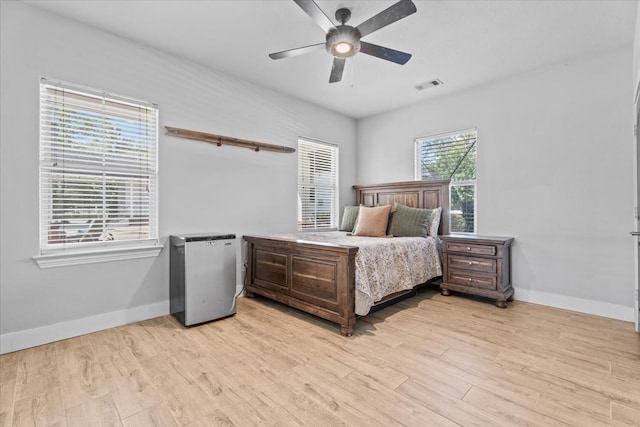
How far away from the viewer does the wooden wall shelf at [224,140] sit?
318 cm

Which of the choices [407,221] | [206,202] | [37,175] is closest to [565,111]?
[407,221]

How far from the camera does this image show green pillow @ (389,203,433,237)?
3883 mm

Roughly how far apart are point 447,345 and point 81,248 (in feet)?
10.5

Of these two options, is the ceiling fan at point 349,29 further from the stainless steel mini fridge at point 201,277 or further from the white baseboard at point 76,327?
the white baseboard at point 76,327

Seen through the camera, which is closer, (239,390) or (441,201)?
(239,390)

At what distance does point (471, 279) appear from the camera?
11.6ft

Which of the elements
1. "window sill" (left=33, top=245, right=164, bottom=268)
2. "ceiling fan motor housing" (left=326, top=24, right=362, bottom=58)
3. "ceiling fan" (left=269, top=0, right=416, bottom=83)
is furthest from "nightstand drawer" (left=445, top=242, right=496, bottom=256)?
"window sill" (left=33, top=245, right=164, bottom=268)

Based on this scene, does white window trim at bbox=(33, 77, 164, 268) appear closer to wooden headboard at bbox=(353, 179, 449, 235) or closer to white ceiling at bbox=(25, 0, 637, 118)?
white ceiling at bbox=(25, 0, 637, 118)

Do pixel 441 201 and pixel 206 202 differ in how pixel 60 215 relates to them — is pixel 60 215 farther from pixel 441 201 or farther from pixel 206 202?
pixel 441 201

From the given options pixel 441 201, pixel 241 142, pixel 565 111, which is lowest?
pixel 441 201

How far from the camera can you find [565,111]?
10.7ft

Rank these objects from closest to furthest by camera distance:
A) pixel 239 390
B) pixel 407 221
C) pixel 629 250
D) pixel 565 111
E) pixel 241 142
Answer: pixel 239 390
pixel 629 250
pixel 565 111
pixel 241 142
pixel 407 221

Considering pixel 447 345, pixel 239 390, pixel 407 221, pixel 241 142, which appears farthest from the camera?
pixel 407 221

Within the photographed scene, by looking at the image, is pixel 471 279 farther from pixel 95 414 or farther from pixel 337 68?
pixel 95 414
